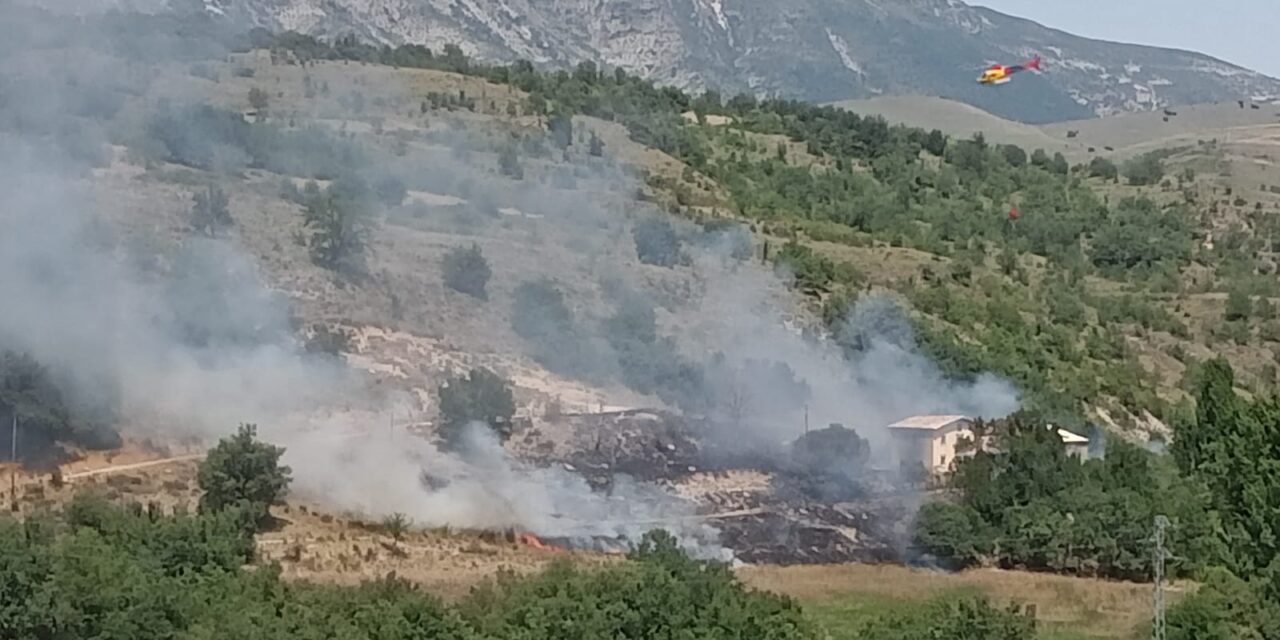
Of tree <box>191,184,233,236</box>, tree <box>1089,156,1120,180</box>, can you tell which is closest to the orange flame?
tree <box>191,184,233,236</box>

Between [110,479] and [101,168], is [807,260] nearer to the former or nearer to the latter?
[101,168]

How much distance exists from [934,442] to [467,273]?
1540 centimetres

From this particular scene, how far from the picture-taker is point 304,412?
151ft

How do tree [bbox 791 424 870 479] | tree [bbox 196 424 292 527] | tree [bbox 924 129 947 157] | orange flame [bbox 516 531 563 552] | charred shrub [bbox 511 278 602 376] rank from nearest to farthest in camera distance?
tree [bbox 196 424 292 527] → orange flame [bbox 516 531 563 552] → tree [bbox 791 424 870 479] → charred shrub [bbox 511 278 602 376] → tree [bbox 924 129 947 157]

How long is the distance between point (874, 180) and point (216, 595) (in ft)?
228

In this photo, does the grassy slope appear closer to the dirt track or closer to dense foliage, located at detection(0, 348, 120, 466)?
the dirt track

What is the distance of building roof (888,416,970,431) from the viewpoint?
4847cm

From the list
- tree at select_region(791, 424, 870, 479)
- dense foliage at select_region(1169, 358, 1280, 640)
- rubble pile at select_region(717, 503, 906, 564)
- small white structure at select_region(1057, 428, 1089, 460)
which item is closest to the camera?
dense foliage at select_region(1169, 358, 1280, 640)

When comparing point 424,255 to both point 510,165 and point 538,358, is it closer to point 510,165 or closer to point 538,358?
point 538,358

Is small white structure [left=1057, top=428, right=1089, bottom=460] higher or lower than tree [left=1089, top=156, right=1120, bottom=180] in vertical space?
lower

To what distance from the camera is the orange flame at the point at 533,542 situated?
128 ft

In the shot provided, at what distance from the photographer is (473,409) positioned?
45.5 meters

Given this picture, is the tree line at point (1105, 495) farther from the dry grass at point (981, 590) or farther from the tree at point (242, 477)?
the tree at point (242, 477)

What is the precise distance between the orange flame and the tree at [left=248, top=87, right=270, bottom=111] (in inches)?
1457
